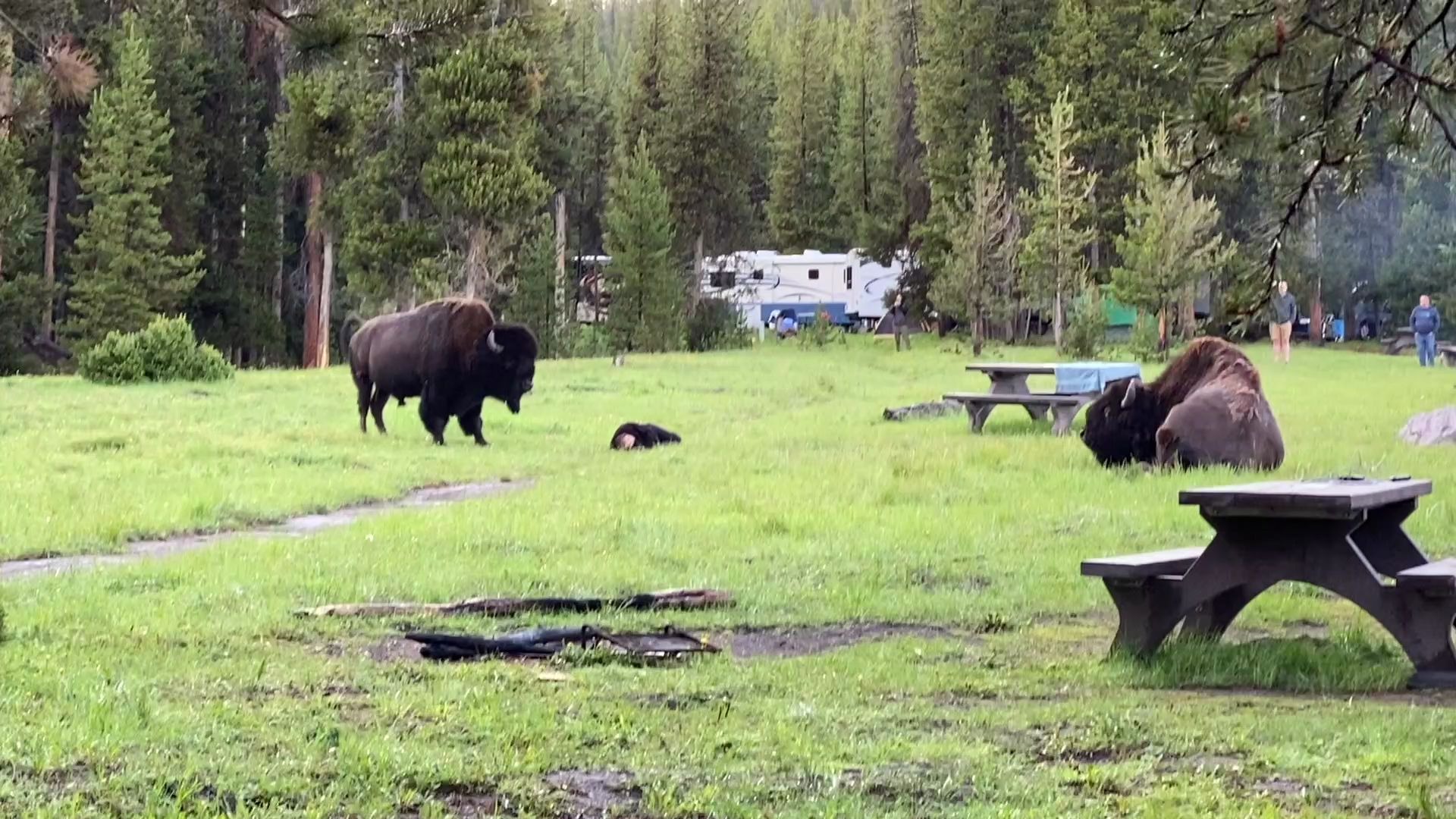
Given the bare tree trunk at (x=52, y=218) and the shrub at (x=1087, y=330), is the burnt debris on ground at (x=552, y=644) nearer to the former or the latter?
the shrub at (x=1087, y=330)

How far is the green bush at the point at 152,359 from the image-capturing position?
92.2 ft

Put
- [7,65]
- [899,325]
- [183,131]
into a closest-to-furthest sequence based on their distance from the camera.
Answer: [7,65]
[183,131]
[899,325]

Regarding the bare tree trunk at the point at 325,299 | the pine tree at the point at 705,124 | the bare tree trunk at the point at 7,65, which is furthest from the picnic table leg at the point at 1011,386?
the pine tree at the point at 705,124

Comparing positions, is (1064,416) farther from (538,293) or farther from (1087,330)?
(538,293)

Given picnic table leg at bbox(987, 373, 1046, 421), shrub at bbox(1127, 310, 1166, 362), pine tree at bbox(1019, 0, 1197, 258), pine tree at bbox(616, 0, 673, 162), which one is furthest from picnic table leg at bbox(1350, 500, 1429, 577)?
pine tree at bbox(616, 0, 673, 162)

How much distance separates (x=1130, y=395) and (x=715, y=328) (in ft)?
143

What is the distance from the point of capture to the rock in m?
17.0

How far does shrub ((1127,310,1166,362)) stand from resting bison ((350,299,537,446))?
899 inches

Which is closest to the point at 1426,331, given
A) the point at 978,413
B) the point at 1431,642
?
the point at 978,413

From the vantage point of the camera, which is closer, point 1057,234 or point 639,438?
point 639,438

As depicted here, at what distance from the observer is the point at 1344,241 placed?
59.5m

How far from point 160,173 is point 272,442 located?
35.5 m

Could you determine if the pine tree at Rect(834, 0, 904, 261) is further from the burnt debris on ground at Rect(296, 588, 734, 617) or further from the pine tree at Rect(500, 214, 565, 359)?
the burnt debris on ground at Rect(296, 588, 734, 617)

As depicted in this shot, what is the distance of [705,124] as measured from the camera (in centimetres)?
6191
